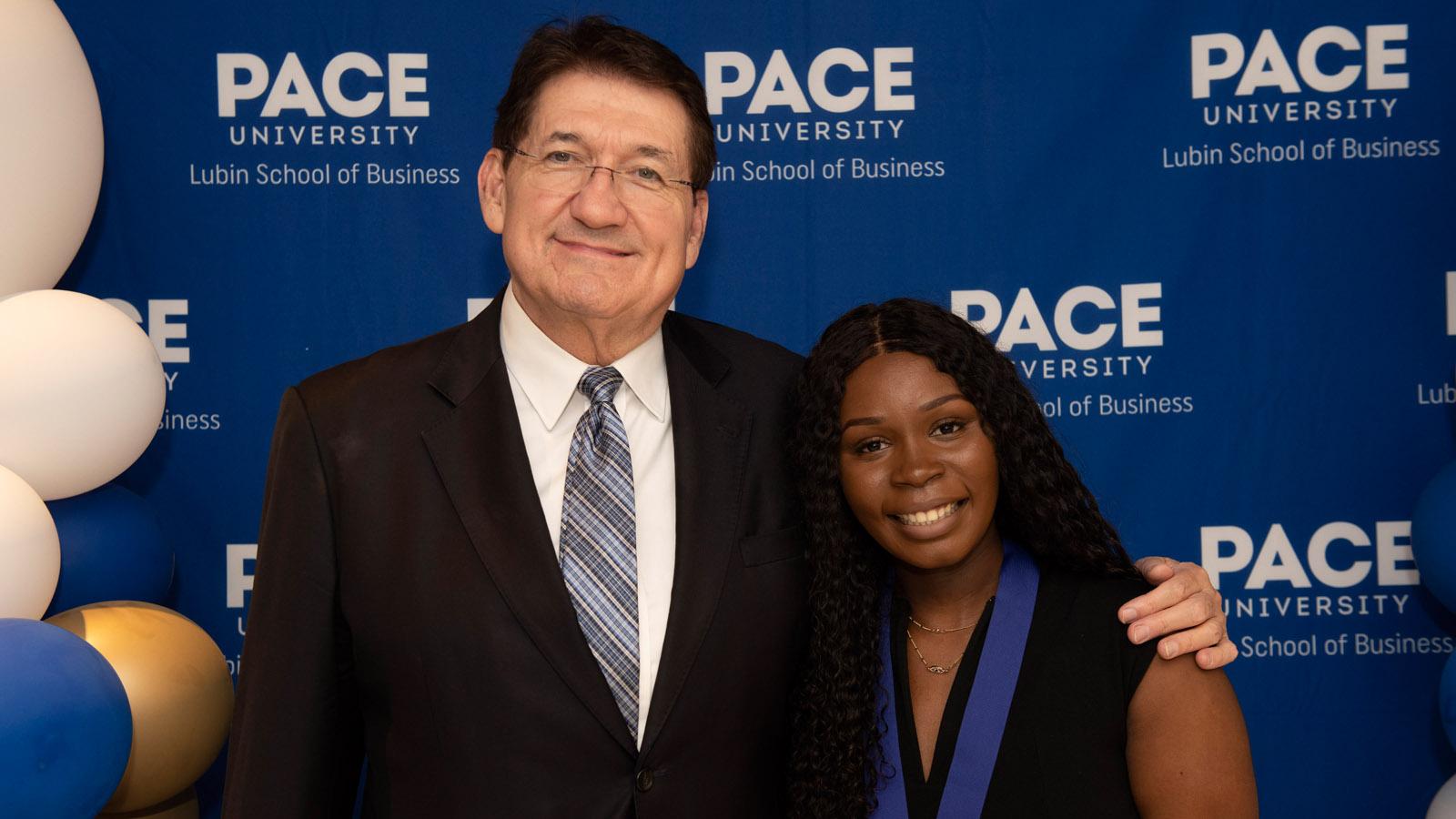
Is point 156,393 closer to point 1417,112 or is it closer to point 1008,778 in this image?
point 1008,778

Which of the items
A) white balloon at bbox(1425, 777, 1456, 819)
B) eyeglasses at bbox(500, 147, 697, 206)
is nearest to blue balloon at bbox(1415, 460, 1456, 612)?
white balloon at bbox(1425, 777, 1456, 819)

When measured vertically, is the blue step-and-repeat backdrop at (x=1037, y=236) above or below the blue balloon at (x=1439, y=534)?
above

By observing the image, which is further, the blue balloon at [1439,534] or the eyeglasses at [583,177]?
the blue balloon at [1439,534]

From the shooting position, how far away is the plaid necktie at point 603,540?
1787mm

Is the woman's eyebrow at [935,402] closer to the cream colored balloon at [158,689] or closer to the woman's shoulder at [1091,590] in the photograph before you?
the woman's shoulder at [1091,590]

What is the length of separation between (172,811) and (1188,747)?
2.08m

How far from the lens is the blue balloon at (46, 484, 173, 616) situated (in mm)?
2535

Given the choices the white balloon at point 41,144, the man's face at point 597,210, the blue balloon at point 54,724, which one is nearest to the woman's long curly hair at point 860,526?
the man's face at point 597,210

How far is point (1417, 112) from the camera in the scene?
2998 millimetres

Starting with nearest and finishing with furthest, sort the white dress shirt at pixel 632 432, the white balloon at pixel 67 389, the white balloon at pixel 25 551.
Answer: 1. the white dress shirt at pixel 632 432
2. the white balloon at pixel 25 551
3. the white balloon at pixel 67 389

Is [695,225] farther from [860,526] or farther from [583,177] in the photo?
[860,526]

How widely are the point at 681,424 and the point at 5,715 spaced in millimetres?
1171

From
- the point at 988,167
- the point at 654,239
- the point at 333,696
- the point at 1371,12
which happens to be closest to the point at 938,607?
the point at 654,239

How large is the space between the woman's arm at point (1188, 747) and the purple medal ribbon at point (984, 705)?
0.60 feet
